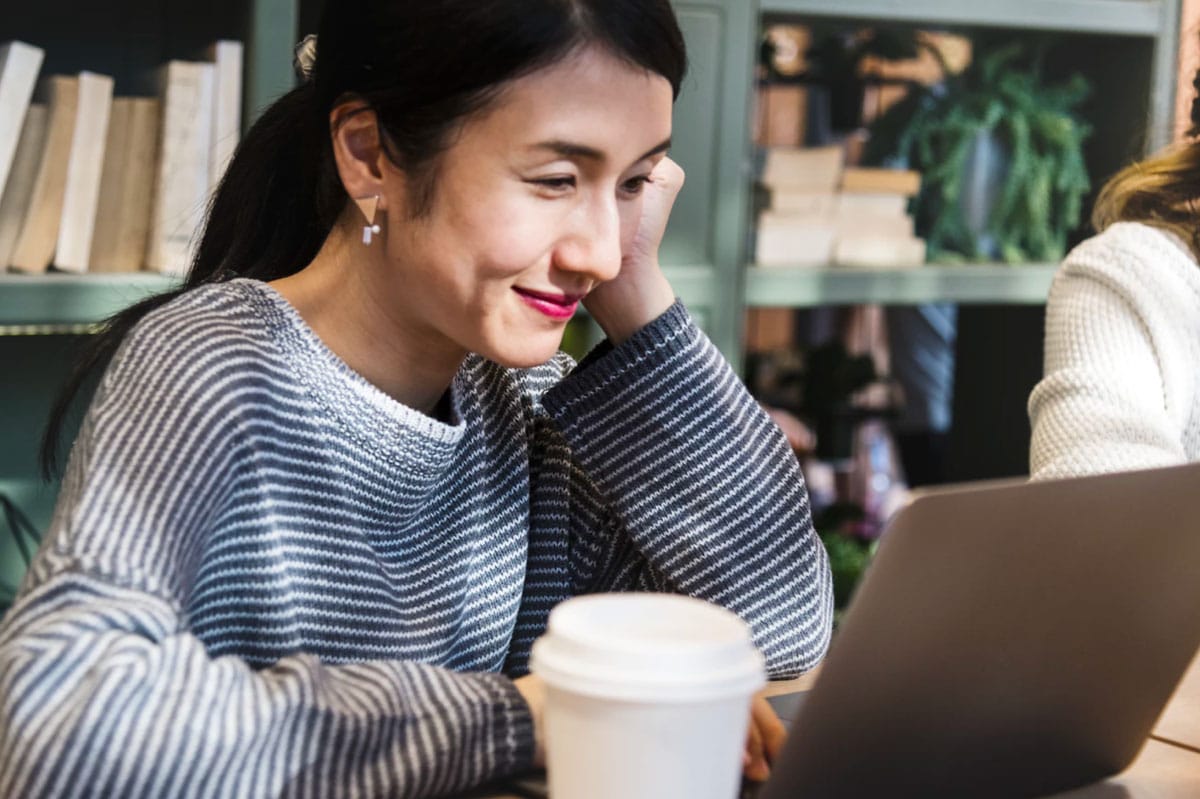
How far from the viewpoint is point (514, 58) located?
3.50ft

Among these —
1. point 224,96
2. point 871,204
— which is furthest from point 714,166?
point 224,96

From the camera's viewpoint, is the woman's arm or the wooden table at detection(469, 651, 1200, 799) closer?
the woman's arm

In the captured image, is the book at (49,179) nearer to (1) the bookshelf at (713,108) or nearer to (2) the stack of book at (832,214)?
(1) the bookshelf at (713,108)

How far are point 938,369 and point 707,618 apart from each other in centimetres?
279

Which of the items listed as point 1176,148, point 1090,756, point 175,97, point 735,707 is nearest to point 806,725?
point 735,707

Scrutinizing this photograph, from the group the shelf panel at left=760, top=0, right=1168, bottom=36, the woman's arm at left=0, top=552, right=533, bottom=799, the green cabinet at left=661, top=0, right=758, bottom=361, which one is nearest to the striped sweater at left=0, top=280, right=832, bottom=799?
the woman's arm at left=0, top=552, right=533, bottom=799

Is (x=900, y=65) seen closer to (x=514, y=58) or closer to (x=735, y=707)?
(x=514, y=58)

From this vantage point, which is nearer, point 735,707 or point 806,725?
point 735,707

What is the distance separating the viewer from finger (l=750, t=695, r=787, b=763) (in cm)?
92

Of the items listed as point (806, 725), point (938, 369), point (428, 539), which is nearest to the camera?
point (806, 725)

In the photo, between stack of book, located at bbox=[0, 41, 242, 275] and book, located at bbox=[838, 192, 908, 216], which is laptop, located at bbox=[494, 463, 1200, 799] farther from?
book, located at bbox=[838, 192, 908, 216]

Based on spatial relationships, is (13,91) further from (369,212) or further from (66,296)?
(369,212)

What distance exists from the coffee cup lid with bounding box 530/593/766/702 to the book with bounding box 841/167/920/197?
219 centimetres

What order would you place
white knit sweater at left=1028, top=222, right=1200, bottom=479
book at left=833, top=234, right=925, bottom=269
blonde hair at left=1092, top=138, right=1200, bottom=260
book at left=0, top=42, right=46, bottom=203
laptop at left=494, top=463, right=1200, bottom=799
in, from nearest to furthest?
laptop at left=494, top=463, right=1200, bottom=799 → white knit sweater at left=1028, top=222, right=1200, bottom=479 → blonde hair at left=1092, top=138, right=1200, bottom=260 → book at left=0, top=42, right=46, bottom=203 → book at left=833, top=234, right=925, bottom=269
